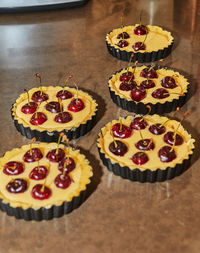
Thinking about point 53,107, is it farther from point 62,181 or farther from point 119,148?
point 62,181

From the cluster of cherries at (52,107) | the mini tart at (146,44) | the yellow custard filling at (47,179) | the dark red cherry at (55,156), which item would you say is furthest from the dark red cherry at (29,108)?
the mini tart at (146,44)

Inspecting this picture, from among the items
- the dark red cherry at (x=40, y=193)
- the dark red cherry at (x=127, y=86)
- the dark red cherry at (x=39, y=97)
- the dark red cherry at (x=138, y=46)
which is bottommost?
the dark red cherry at (x=40, y=193)

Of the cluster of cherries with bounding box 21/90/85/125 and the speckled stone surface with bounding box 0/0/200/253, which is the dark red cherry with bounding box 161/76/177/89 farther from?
the cluster of cherries with bounding box 21/90/85/125

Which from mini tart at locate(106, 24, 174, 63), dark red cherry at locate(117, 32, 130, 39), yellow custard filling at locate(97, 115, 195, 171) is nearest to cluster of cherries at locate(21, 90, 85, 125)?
yellow custard filling at locate(97, 115, 195, 171)

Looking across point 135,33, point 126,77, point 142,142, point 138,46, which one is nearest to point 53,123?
point 142,142

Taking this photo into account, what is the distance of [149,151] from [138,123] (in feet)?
0.75

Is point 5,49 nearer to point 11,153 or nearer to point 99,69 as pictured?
point 99,69

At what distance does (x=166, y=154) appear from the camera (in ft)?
7.99

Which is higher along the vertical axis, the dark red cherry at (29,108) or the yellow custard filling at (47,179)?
the dark red cherry at (29,108)

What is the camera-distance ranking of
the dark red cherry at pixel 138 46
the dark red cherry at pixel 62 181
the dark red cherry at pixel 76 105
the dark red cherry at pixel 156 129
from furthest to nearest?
the dark red cherry at pixel 138 46 → the dark red cherry at pixel 76 105 → the dark red cherry at pixel 156 129 → the dark red cherry at pixel 62 181

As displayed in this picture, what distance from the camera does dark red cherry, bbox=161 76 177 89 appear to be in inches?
120

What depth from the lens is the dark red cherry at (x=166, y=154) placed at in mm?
2434

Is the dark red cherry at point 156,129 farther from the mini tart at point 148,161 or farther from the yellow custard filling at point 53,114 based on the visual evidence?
the yellow custard filling at point 53,114

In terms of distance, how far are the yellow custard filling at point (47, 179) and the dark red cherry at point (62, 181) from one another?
0.02 m
